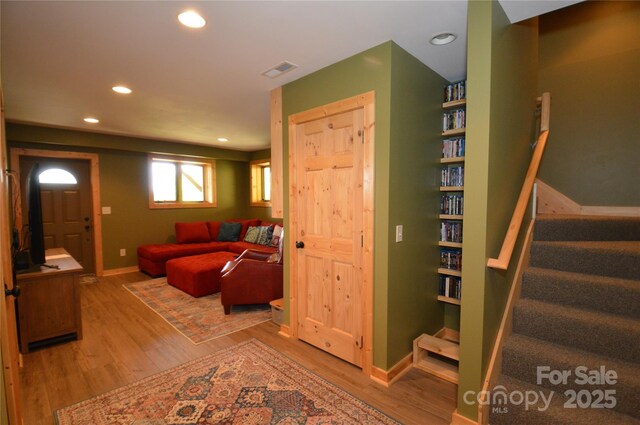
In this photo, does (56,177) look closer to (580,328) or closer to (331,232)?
(331,232)

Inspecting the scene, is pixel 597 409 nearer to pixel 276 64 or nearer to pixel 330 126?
pixel 330 126

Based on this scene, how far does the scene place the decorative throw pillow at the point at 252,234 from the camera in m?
6.07

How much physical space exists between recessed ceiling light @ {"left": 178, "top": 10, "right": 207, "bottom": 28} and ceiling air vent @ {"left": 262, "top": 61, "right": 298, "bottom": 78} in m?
0.74

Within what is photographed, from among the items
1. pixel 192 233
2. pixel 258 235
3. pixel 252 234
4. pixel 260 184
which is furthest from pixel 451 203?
pixel 260 184

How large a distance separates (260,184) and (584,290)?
6159 millimetres

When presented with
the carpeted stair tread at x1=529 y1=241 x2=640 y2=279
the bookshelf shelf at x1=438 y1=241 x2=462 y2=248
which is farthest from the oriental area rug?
the carpeted stair tread at x1=529 y1=241 x2=640 y2=279

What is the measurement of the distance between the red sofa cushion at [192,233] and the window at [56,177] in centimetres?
184

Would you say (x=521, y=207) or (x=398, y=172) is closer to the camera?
(x=521, y=207)

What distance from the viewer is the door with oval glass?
5004 mm

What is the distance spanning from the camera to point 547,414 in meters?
1.71

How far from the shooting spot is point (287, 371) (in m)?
2.51

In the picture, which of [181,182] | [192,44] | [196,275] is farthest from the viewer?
[181,182]

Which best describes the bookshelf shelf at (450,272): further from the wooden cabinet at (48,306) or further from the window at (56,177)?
the window at (56,177)

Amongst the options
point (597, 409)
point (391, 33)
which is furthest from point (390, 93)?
point (597, 409)
